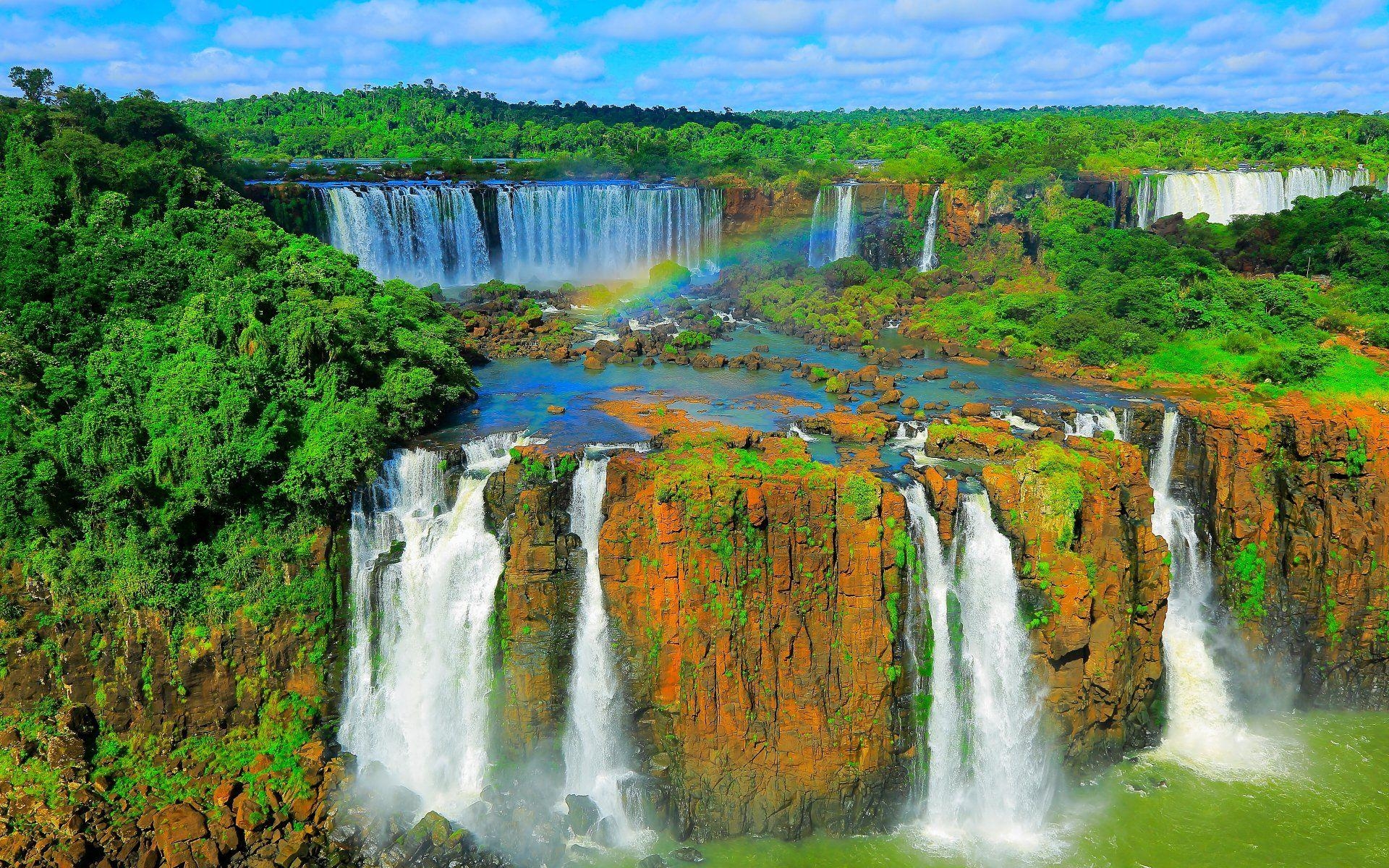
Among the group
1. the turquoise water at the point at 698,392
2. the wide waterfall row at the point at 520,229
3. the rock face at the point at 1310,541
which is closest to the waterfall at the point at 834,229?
the wide waterfall row at the point at 520,229

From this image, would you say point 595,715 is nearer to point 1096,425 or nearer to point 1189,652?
point 1189,652

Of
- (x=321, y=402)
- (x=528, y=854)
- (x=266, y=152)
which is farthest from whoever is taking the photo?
(x=266, y=152)

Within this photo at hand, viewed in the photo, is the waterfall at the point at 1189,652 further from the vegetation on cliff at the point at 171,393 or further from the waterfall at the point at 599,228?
the waterfall at the point at 599,228

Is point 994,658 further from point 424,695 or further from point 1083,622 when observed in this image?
point 424,695

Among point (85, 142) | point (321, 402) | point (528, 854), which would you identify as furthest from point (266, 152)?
point (528, 854)

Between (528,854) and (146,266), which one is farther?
(146,266)

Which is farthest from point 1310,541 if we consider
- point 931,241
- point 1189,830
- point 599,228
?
point 599,228
